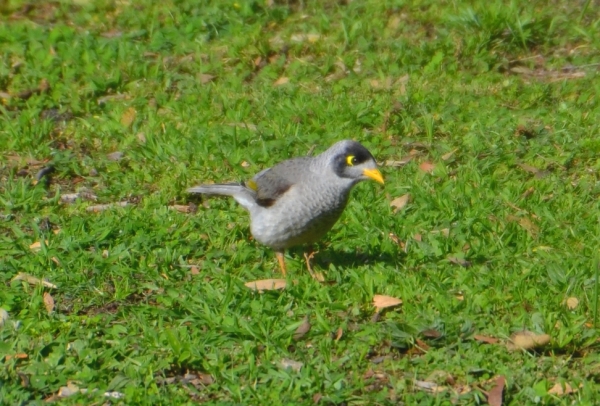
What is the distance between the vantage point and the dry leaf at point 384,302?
6.52 m

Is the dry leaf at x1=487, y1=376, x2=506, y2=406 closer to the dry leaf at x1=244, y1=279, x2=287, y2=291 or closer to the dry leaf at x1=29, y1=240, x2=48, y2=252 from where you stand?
the dry leaf at x1=244, y1=279, x2=287, y2=291

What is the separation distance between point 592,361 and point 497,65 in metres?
4.78

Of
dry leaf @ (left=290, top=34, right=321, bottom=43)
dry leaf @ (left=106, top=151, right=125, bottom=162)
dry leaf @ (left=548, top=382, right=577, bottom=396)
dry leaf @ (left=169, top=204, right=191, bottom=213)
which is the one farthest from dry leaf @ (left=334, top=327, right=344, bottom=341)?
dry leaf @ (left=290, top=34, right=321, bottom=43)

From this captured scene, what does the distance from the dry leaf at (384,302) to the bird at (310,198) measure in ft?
1.71

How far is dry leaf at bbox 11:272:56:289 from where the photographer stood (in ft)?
22.5

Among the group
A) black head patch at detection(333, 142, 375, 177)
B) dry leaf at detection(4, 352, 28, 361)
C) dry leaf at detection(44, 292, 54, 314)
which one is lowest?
dry leaf at detection(44, 292, 54, 314)

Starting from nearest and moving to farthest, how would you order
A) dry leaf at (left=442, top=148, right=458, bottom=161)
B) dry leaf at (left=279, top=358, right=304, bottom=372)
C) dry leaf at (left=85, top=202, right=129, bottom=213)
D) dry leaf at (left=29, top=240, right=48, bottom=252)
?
1. dry leaf at (left=279, top=358, right=304, bottom=372)
2. dry leaf at (left=29, top=240, right=48, bottom=252)
3. dry leaf at (left=85, top=202, right=129, bottom=213)
4. dry leaf at (left=442, top=148, right=458, bottom=161)

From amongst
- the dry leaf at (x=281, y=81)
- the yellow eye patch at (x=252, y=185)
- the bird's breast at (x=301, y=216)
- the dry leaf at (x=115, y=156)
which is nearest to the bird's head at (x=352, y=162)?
the bird's breast at (x=301, y=216)

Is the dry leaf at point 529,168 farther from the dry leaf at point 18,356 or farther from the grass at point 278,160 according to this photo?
the dry leaf at point 18,356

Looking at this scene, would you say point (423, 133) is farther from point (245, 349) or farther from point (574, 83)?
point (245, 349)

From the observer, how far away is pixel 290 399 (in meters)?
5.62

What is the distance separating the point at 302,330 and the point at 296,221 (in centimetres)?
99

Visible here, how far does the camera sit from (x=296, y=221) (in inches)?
277

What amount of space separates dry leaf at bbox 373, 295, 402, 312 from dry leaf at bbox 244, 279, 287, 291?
66 cm
